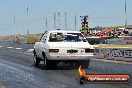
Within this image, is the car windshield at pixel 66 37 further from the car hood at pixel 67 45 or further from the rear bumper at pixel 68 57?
the rear bumper at pixel 68 57

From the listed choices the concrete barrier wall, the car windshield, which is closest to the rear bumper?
the car windshield

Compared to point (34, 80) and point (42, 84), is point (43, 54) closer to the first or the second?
point (34, 80)

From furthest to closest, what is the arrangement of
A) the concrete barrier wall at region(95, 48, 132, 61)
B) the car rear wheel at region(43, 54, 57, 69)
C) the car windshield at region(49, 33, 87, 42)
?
1. the concrete barrier wall at region(95, 48, 132, 61)
2. the car windshield at region(49, 33, 87, 42)
3. the car rear wheel at region(43, 54, 57, 69)

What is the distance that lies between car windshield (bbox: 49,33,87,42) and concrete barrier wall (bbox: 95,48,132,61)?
6011 millimetres

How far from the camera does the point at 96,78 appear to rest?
4.80 metres

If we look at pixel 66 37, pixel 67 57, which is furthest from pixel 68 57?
pixel 66 37

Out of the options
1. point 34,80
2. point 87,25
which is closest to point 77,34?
point 34,80

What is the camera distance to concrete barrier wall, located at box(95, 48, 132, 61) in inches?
877

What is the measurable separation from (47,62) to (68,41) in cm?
125

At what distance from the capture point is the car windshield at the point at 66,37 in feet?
54.3

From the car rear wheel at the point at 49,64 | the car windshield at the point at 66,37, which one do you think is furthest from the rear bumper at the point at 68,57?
the car windshield at the point at 66,37

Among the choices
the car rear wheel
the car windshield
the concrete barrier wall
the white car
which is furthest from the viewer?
the concrete barrier wall

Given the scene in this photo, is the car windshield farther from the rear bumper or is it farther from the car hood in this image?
the rear bumper

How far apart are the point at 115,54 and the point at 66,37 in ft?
24.5
